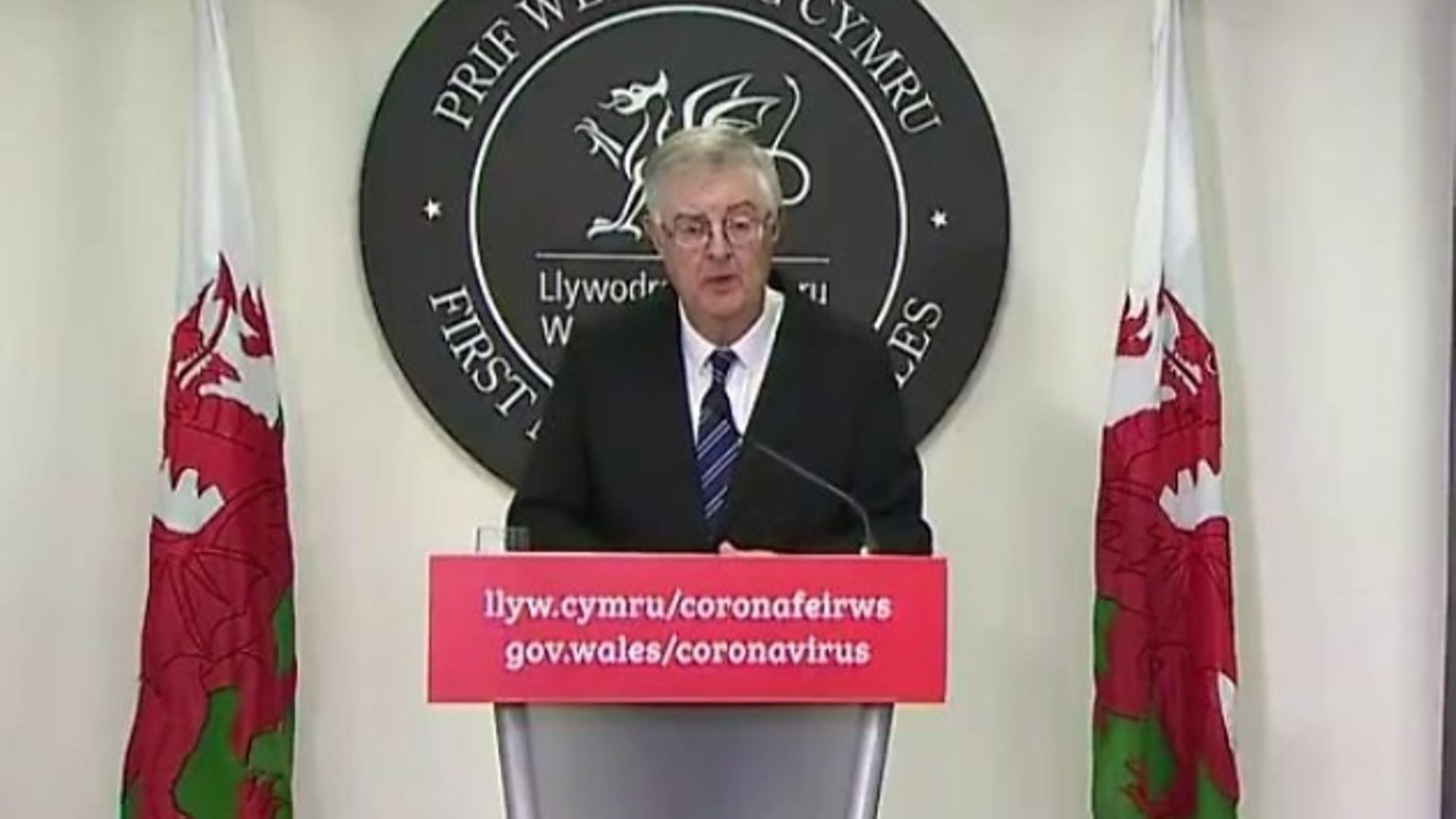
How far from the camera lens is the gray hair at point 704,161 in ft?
7.75

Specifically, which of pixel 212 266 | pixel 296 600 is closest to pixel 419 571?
pixel 296 600

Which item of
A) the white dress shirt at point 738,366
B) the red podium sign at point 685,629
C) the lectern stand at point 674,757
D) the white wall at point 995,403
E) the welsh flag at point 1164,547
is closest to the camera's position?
the red podium sign at point 685,629

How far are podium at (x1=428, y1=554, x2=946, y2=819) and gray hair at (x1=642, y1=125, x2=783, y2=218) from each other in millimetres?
527

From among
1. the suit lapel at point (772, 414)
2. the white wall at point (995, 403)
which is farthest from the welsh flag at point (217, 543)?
the suit lapel at point (772, 414)

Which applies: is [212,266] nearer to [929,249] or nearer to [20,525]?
[20,525]

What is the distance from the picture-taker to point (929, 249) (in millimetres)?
3414

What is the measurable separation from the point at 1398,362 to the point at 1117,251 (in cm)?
57

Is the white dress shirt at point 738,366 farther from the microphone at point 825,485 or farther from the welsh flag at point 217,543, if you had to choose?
the welsh flag at point 217,543

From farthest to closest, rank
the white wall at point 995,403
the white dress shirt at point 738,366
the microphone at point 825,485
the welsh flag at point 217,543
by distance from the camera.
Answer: the white wall at point 995,403
the welsh flag at point 217,543
the white dress shirt at point 738,366
the microphone at point 825,485

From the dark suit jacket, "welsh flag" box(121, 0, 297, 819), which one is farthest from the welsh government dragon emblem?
the dark suit jacket

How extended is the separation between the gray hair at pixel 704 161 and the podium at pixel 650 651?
1.73ft

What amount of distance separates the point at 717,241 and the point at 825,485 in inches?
13.0

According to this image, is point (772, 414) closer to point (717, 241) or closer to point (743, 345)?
point (743, 345)

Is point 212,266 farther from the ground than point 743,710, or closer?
farther from the ground
